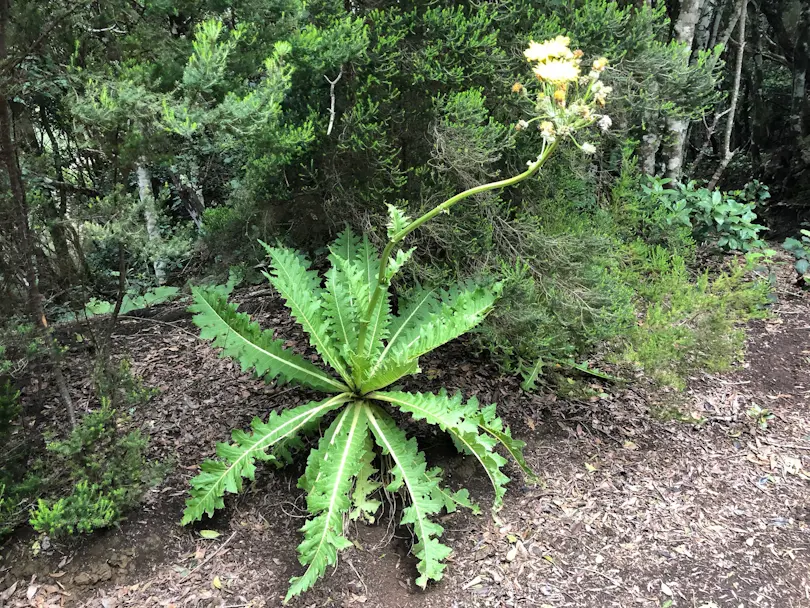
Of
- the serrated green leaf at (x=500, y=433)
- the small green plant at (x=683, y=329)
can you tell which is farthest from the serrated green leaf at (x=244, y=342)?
the small green plant at (x=683, y=329)

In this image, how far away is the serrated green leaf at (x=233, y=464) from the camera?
257 centimetres

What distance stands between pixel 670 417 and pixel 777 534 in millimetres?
951

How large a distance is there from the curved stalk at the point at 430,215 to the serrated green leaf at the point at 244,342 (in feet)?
1.31

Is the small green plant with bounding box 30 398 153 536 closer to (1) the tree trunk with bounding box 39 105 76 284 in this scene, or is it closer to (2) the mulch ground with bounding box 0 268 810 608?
(2) the mulch ground with bounding box 0 268 810 608

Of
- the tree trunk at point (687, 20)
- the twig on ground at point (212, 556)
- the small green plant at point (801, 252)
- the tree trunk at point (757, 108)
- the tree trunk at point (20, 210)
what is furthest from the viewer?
the tree trunk at point (757, 108)

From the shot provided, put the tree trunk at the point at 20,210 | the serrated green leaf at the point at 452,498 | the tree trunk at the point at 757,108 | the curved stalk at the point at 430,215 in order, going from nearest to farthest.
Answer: the curved stalk at the point at 430,215, the tree trunk at the point at 20,210, the serrated green leaf at the point at 452,498, the tree trunk at the point at 757,108

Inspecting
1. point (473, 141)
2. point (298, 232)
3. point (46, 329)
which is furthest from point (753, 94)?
point (46, 329)

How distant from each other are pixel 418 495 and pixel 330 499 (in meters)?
0.49

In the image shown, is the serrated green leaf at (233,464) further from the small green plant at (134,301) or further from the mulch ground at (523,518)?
the small green plant at (134,301)

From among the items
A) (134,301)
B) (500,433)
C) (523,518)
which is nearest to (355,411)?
(500,433)

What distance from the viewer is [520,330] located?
338 cm

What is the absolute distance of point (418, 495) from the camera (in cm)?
270

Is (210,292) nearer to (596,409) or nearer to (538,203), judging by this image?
(538,203)

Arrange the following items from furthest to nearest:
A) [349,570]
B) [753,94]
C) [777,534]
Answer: [753,94]
[777,534]
[349,570]
